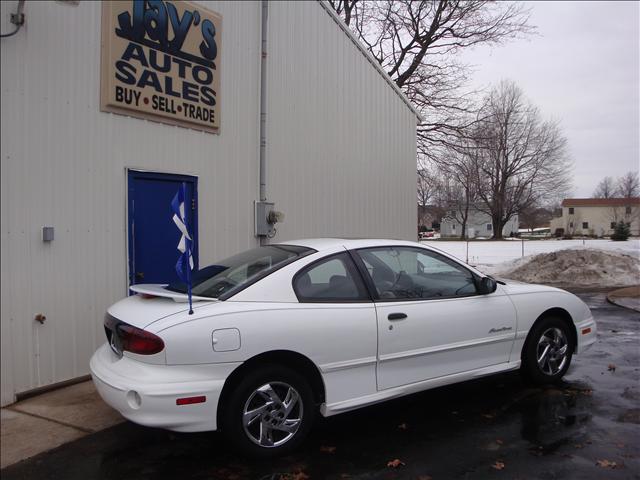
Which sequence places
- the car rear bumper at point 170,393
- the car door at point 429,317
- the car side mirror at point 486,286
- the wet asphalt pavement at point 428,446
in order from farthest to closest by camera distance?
the car side mirror at point 486,286
the car door at point 429,317
the wet asphalt pavement at point 428,446
the car rear bumper at point 170,393

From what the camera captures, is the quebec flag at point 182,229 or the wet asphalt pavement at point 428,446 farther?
the quebec flag at point 182,229

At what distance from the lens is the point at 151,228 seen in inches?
250

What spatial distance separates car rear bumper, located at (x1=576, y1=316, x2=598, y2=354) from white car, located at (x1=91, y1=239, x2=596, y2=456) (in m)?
0.56

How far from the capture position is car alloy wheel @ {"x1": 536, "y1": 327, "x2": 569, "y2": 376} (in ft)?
17.1

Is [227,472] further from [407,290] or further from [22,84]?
[22,84]

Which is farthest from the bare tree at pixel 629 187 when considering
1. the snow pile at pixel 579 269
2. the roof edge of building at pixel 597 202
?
the snow pile at pixel 579 269

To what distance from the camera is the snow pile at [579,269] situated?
15.4m

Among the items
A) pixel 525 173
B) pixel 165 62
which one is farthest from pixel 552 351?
pixel 525 173

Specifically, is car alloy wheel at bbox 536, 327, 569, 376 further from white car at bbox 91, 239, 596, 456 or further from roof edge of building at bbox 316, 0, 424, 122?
roof edge of building at bbox 316, 0, 424, 122

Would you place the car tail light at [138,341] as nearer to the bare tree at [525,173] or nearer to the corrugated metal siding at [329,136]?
the corrugated metal siding at [329,136]

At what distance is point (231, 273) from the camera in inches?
170

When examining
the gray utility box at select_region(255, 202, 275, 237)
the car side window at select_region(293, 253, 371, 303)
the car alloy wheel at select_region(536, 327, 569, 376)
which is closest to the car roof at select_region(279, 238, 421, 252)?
the car side window at select_region(293, 253, 371, 303)

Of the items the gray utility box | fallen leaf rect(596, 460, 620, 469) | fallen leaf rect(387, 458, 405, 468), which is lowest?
fallen leaf rect(387, 458, 405, 468)

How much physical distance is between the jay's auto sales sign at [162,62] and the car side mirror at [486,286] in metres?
4.22
